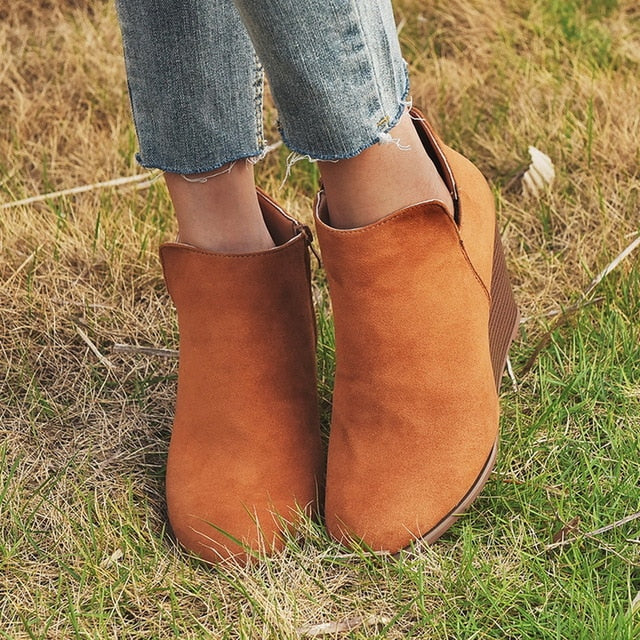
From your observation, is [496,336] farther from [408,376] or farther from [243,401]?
[243,401]

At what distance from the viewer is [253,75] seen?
1163mm

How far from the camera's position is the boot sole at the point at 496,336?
113 cm

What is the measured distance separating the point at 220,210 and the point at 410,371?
0.32 metres

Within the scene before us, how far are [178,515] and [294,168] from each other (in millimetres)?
938

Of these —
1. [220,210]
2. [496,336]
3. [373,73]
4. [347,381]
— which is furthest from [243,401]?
[373,73]

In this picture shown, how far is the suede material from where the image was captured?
1043 millimetres

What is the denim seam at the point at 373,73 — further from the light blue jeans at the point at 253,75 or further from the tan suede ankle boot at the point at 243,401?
the tan suede ankle boot at the point at 243,401

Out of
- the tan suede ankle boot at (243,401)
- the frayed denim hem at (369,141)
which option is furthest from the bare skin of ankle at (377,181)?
the tan suede ankle boot at (243,401)

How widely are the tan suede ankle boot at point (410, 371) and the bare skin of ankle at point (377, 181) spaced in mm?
27

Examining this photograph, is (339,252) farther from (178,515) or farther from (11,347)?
(11,347)

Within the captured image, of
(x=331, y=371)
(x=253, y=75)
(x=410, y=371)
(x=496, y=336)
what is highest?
(x=253, y=75)

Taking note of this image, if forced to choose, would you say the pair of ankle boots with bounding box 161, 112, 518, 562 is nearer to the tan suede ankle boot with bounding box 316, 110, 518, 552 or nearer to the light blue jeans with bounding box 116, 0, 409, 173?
the tan suede ankle boot with bounding box 316, 110, 518, 552

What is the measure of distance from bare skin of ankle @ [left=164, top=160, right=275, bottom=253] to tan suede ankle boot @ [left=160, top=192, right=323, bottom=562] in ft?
0.15

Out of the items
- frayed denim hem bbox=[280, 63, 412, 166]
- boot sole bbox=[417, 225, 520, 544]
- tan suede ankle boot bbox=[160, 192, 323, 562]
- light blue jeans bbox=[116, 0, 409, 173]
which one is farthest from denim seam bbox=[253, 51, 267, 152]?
boot sole bbox=[417, 225, 520, 544]
